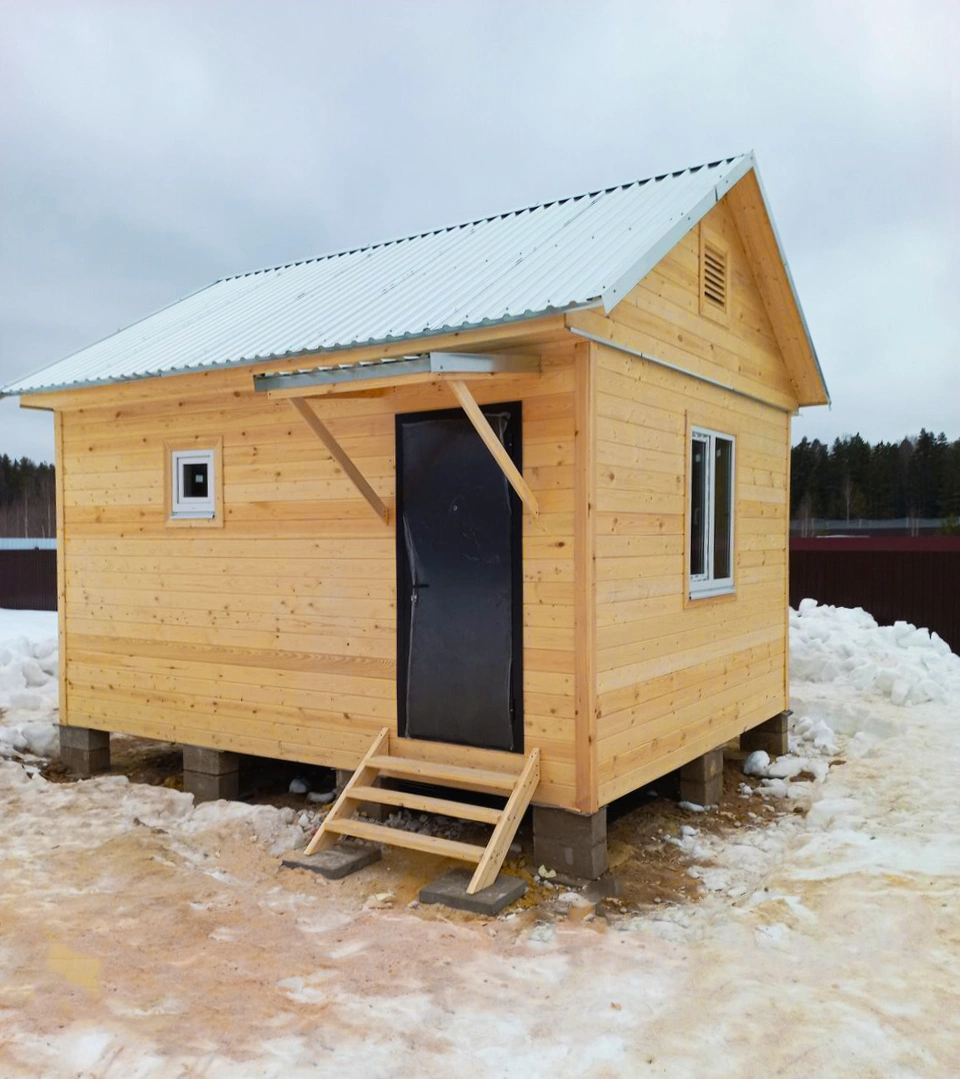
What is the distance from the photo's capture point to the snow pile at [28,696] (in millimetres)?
8641

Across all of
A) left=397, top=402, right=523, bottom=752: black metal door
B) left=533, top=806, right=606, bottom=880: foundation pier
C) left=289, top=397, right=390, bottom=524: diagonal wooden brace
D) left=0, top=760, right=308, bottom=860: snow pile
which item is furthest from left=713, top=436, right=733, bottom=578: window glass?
left=0, top=760, right=308, bottom=860: snow pile

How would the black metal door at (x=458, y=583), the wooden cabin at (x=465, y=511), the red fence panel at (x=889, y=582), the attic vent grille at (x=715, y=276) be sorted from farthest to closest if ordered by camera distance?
the red fence panel at (x=889, y=582) → the attic vent grille at (x=715, y=276) → the black metal door at (x=458, y=583) → the wooden cabin at (x=465, y=511)

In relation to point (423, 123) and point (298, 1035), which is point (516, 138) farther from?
point (298, 1035)

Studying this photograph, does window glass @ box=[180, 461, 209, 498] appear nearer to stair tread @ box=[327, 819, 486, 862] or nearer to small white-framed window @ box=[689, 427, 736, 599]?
stair tread @ box=[327, 819, 486, 862]

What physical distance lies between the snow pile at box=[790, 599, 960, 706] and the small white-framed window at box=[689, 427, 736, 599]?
4.33 metres

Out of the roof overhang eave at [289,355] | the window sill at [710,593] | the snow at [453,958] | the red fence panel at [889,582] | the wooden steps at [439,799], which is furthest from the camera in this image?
the red fence panel at [889,582]

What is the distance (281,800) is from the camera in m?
7.32

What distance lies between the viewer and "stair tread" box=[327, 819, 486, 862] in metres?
5.32

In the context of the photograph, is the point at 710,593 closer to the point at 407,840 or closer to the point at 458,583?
the point at 458,583

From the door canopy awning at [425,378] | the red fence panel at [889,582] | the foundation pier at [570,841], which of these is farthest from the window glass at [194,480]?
the red fence panel at [889,582]

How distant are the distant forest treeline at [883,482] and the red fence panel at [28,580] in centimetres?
3021

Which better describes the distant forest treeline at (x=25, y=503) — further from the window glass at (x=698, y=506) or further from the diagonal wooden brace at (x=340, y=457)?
the window glass at (x=698, y=506)

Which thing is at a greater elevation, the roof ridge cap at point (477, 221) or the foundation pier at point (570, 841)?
the roof ridge cap at point (477, 221)

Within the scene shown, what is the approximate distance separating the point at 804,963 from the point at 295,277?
7.22 metres
